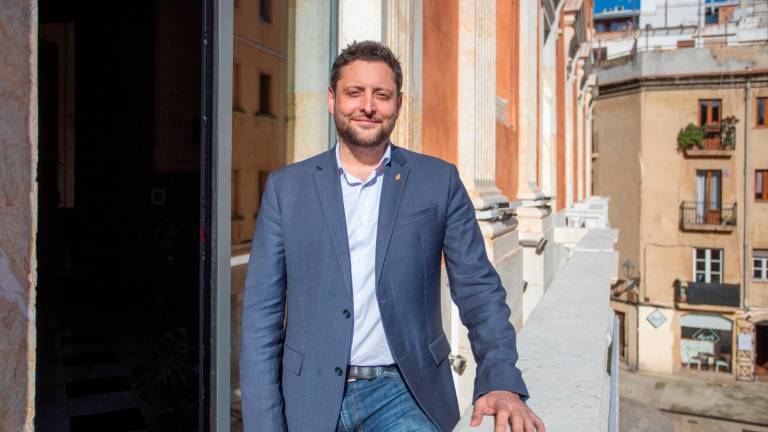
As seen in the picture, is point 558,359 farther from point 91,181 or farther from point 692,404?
point 692,404

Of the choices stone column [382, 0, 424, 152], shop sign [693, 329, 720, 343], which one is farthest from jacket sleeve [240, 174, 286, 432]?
shop sign [693, 329, 720, 343]

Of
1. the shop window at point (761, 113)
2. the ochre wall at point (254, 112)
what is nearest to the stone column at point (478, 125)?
the ochre wall at point (254, 112)

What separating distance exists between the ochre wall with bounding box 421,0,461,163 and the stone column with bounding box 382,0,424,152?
309mm

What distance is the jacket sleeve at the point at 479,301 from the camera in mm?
1886

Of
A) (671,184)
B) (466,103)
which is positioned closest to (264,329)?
(466,103)

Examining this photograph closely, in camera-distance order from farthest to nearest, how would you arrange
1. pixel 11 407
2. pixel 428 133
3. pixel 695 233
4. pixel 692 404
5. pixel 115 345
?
pixel 695 233, pixel 692 404, pixel 115 345, pixel 428 133, pixel 11 407

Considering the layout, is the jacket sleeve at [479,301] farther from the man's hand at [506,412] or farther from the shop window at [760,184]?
the shop window at [760,184]

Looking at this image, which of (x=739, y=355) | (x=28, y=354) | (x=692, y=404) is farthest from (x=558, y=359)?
(x=739, y=355)

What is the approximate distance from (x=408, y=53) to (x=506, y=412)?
9.58ft

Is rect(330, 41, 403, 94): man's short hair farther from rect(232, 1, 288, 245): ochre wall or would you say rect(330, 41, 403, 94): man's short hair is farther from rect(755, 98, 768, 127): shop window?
rect(755, 98, 768, 127): shop window

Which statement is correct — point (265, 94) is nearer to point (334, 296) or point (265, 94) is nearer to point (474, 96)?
point (334, 296)

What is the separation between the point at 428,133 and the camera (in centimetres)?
507

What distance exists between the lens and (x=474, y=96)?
5957 millimetres

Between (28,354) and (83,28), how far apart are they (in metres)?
7.86
